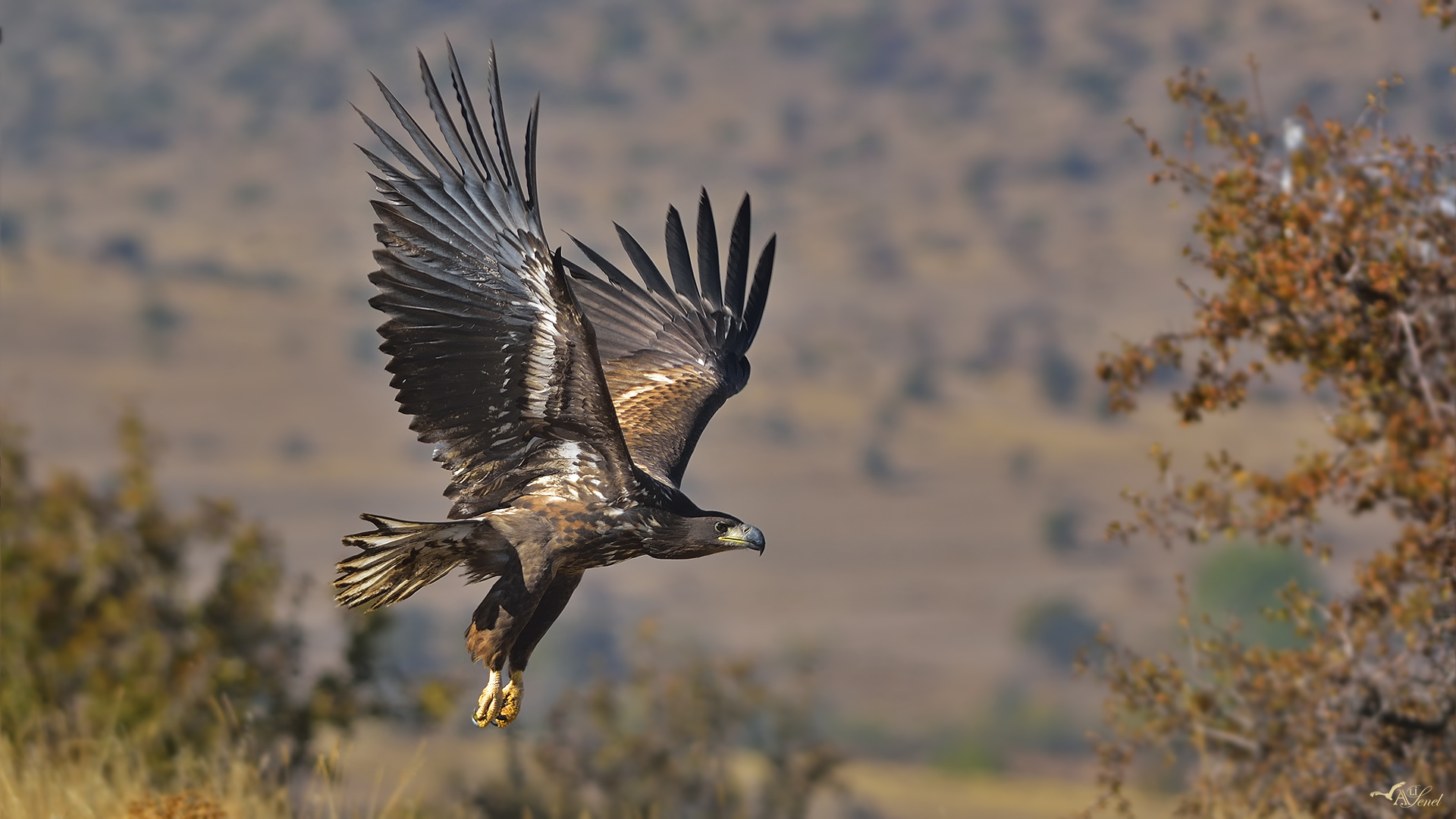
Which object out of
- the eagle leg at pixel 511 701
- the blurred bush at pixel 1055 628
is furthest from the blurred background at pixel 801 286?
the eagle leg at pixel 511 701

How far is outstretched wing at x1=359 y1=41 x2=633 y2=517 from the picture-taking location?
6.58m

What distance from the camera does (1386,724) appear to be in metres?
8.11

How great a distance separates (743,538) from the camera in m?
6.71

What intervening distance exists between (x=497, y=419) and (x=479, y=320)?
0.39 metres

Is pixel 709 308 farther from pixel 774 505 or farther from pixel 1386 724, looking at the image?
pixel 774 505

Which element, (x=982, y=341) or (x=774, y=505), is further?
(x=982, y=341)

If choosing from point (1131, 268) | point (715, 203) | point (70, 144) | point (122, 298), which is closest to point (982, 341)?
point (1131, 268)

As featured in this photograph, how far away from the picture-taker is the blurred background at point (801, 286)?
80.9 m

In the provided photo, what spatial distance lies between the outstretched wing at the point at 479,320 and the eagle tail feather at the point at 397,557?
31 cm

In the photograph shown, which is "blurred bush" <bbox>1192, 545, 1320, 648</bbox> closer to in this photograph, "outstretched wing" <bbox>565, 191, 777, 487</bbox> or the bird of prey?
"outstretched wing" <bbox>565, 191, 777, 487</bbox>

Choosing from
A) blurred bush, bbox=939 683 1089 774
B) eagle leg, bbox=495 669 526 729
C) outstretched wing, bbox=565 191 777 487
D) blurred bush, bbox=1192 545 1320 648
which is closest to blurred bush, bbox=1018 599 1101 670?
blurred bush, bbox=939 683 1089 774

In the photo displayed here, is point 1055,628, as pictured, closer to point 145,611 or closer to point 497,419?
point 145,611

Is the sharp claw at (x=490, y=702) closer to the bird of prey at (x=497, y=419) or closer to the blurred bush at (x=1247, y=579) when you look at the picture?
the bird of prey at (x=497, y=419)

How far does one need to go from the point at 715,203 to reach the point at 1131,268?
2696cm
